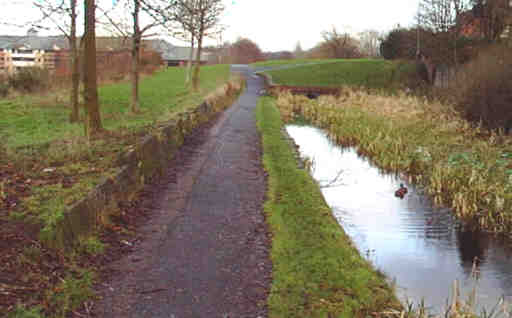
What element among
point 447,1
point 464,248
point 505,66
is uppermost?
point 447,1

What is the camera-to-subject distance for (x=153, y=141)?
10141 mm

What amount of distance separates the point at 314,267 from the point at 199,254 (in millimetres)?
1303

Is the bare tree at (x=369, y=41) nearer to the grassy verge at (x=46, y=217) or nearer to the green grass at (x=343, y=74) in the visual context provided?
the green grass at (x=343, y=74)

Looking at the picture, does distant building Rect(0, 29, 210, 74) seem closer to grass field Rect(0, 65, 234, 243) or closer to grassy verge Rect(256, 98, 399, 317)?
grass field Rect(0, 65, 234, 243)

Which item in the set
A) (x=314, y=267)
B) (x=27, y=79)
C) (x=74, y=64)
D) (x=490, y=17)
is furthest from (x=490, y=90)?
(x=27, y=79)

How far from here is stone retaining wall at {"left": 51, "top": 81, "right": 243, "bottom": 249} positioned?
5.62 meters

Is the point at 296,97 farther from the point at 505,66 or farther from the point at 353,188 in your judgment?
the point at 353,188

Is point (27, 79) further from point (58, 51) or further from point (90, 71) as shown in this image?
point (90, 71)

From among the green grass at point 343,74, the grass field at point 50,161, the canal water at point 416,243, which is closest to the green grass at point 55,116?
the grass field at point 50,161

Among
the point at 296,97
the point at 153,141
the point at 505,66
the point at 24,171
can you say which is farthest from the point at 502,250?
the point at 296,97

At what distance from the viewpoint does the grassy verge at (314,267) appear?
4.76 m

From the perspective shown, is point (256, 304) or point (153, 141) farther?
point (153, 141)

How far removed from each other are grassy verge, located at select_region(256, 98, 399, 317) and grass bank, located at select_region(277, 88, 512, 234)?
2.76 metres

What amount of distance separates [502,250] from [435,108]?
485 inches
